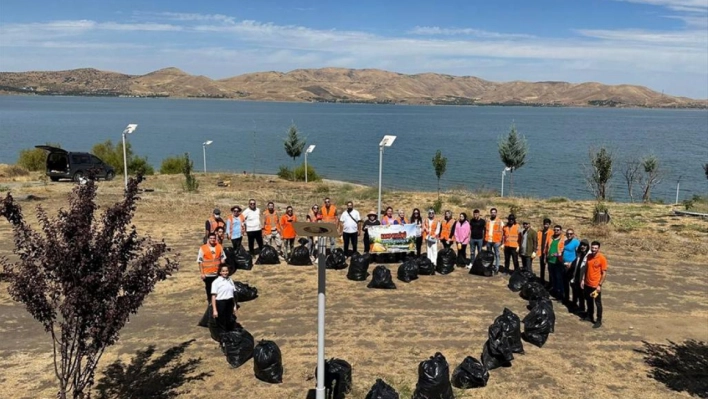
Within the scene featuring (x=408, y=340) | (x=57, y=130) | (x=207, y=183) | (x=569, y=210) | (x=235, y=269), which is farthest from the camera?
(x=57, y=130)

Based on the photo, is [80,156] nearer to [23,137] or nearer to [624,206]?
[624,206]

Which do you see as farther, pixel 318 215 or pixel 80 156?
pixel 80 156

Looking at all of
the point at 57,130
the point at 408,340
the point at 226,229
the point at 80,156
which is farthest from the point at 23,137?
the point at 408,340

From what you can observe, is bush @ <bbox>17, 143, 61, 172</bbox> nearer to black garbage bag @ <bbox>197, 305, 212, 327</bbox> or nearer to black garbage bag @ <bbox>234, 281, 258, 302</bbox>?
black garbage bag @ <bbox>234, 281, 258, 302</bbox>

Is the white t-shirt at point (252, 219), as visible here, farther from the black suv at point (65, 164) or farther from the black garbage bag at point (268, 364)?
the black suv at point (65, 164)

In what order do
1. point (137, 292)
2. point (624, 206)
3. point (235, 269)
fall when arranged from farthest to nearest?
point (624, 206) < point (235, 269) < point (137, 292)

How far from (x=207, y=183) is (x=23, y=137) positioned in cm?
5971

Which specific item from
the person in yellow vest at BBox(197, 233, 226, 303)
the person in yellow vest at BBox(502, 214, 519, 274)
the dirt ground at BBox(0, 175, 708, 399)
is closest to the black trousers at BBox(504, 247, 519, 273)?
the person in yellow vest at BBox(502, 214, 519, 274)

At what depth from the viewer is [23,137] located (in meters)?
77.4

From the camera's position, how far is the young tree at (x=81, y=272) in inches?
210

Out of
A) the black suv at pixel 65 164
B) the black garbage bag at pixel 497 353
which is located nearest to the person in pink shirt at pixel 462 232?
the black garbage bag at pixel 497 353

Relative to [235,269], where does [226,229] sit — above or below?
above

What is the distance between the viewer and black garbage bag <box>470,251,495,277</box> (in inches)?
526

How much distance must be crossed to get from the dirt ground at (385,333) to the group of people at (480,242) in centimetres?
71
